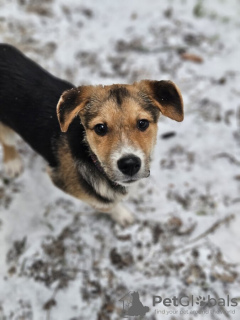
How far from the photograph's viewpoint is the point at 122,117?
8.10 feet

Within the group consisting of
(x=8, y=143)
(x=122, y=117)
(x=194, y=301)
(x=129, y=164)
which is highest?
(x=122, y=117)

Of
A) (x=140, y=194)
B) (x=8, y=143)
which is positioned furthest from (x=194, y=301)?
(x=8, y=143)

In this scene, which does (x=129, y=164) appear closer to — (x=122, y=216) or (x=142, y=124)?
(x=142, y=124)

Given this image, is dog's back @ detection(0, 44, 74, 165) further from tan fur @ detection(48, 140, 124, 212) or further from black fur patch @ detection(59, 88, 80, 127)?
black fur patch @ detection(59, 88, 80, 127)

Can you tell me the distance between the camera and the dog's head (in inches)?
94.7

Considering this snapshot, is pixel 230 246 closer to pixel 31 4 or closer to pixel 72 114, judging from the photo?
pixel 72 114

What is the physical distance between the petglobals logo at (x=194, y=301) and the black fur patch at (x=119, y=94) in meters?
2.30

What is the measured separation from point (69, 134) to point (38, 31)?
3.06 metres

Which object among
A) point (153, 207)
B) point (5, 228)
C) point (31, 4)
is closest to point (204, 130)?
point (153, 207)

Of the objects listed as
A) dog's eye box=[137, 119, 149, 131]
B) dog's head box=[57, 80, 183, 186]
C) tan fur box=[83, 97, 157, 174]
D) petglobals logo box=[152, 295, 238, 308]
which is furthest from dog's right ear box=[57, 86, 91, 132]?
petglobals logo box=[152, 295, 238, 308]

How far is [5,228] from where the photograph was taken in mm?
3816

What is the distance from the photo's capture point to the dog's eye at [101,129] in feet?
8.23

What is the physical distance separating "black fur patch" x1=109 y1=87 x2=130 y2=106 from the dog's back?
796 mm

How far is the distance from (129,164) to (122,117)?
0.40 metres
